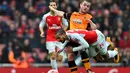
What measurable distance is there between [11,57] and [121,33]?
4873mm

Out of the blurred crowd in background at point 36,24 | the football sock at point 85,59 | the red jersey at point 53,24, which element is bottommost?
the football sock at point 85,59

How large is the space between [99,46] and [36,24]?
342 inches

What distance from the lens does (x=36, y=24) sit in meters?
23.5

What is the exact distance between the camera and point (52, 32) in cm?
1764

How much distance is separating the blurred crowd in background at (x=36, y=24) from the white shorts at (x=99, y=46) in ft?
21.9

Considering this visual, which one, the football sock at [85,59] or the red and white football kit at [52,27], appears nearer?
the football sock at [85,59]

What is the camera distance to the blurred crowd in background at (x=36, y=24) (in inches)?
869

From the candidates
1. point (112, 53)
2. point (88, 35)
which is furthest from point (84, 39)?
point (112, 53)

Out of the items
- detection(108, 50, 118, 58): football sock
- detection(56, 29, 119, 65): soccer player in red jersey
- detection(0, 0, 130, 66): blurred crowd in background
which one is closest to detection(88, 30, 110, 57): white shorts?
detection(56, 29, 119, 65): soccer player in red jersey

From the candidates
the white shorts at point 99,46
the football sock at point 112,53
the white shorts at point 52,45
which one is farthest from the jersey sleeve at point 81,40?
the white shorts at point 52,45

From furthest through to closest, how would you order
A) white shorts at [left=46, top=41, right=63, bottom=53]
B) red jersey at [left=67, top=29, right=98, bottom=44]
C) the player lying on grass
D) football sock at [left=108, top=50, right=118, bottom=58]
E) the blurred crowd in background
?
the blurred crowd in background < white shorts at [left=46, top=41, right=63, bottom=53] < football sock at [left=108, top=50, right=118, bottom=58] < red jersey at [left=67, top=29, right=98, bottom=44] < the player lying on grass

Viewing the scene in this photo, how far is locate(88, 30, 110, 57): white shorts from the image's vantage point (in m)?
14.9

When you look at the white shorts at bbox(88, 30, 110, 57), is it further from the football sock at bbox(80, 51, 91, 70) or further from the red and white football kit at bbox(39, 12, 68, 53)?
the red and white football kit at bbox(39, 12, 68, 53)

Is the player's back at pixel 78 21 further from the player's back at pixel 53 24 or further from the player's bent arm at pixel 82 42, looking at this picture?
the player's back at pixel 53 24
